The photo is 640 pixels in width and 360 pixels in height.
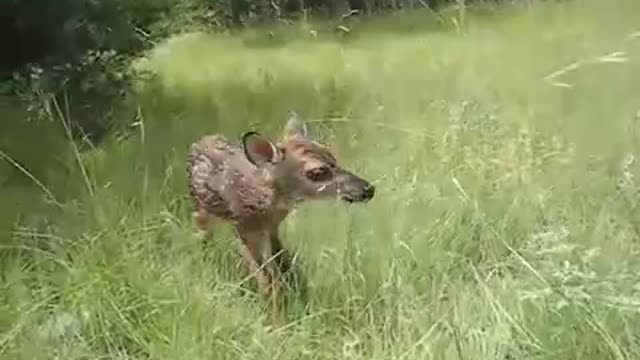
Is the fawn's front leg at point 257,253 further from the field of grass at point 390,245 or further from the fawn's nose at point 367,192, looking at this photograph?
the fawn's nose at point 367,192

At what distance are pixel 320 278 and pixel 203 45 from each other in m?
6.18

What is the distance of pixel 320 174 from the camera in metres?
3.29

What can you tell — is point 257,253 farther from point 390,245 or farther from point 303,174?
point 390,245

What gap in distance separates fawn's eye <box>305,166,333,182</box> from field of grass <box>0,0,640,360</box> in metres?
0.25

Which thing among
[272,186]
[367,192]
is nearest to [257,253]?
[272,186]

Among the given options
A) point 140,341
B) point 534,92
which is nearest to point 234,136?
point 534,92

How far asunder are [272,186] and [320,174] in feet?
0.43

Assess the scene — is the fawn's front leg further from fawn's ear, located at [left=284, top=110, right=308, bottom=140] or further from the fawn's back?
fawn's ear, located at [left=284, top=110, right=308, bottom=140]

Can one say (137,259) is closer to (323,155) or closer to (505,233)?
(323,155)

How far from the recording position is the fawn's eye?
129 inches

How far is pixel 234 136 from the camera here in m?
5.67

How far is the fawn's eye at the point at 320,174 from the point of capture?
129 inches

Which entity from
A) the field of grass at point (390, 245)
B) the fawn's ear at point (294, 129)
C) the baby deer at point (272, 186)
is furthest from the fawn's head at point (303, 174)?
the field of grass at point (390, 245)

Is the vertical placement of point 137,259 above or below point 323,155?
below
